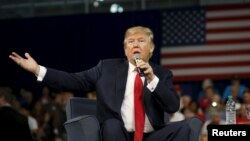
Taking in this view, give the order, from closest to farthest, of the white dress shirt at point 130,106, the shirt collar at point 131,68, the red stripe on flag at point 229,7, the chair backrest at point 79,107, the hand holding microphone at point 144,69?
the hand holding microphone at point 144,69 < the white dress shirt at point 130,106 < the shirt collar at point 131,68 < the chair backrest at point 79,107 < the red stripe on flag at point 229,7

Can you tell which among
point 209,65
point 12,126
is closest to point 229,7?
point 209,65

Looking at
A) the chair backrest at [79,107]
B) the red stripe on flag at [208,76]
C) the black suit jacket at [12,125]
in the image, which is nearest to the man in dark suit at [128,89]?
the chair backrest at [79,107]

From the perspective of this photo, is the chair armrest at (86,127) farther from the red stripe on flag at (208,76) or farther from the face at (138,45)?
the red stripe on flag at (208,76)

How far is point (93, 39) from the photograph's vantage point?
1275 cm

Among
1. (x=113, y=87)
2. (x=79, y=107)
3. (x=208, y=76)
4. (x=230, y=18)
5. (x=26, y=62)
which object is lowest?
(x=208, y=76)

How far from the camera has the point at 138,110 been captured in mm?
5086

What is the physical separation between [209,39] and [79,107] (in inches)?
288

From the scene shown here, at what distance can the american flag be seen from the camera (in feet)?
40.8

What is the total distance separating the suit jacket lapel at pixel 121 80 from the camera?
5.14 metres

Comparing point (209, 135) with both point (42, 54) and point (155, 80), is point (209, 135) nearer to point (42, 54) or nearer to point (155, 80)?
point (155, 80)

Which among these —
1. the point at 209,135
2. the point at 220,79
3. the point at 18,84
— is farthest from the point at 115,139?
the point at 18,84

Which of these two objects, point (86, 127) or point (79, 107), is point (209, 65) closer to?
point (79, 107)

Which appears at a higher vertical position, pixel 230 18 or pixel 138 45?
pixel 138 45

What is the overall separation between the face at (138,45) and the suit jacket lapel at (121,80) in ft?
Answer: 0.40
